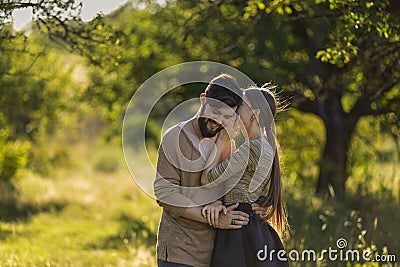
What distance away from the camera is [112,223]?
13.5 m

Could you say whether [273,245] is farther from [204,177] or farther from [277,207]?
[204,177]

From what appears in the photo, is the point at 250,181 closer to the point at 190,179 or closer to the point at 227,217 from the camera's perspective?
the point at 227,217

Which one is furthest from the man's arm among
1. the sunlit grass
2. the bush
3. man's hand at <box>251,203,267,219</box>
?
the bush

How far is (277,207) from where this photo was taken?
504 centimetres

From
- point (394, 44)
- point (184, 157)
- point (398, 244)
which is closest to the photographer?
point (184, 157)

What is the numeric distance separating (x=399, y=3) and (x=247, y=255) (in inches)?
162

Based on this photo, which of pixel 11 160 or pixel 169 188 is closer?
pixel 169 188

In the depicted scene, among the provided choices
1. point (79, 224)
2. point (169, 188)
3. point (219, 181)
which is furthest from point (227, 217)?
point (79, 224)

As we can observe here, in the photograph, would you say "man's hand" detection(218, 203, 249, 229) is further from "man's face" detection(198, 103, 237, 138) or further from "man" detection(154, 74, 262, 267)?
"man's face" detection(198, 103, 237, 138)

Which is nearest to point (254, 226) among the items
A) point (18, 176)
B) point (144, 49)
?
point (144, 49)

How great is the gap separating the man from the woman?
0.23 ft

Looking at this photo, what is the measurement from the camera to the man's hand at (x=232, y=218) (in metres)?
4.76

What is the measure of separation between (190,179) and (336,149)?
8.24 metres

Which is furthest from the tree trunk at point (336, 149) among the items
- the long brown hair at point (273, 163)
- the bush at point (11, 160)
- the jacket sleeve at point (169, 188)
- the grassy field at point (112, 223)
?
the jacket sleeve at point (169, 188)
